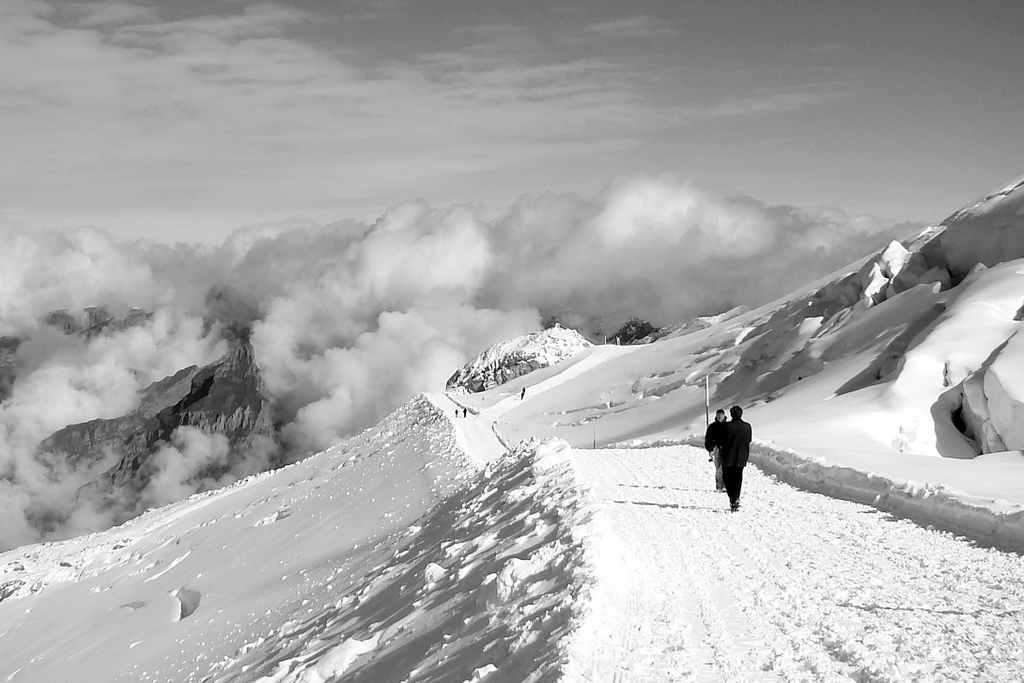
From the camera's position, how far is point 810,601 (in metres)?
8.35

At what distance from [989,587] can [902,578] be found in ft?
2.86

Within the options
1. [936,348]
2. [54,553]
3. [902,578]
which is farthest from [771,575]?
[54,553]

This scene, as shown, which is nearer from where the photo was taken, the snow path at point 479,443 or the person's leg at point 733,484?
the person's leg at point 733,484

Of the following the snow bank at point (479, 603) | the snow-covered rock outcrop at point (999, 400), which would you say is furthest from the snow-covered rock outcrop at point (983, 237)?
the snow bank at point (479, 603)

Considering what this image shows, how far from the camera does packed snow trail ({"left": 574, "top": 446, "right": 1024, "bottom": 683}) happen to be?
6.42 metres

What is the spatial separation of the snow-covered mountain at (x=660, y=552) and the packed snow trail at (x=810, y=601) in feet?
0.13

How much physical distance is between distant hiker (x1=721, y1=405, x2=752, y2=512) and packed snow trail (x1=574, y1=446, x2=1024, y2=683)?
0.46 meters

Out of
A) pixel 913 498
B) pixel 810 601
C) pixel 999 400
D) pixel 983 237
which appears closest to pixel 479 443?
pixel 999 400

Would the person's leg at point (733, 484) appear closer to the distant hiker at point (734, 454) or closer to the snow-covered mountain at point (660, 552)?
the distant hiker at point (734, 454)

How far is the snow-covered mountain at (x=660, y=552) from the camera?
7.25 metres

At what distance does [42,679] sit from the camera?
27953 millimetres

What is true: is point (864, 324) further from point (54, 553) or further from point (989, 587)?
point (54, 553)

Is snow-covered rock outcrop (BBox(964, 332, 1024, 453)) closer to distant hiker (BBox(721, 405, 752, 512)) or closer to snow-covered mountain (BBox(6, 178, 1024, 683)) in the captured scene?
snow-covered mountain (BBox(6, 178, 1024, 683))

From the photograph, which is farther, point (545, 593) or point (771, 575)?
point (771, 575)
